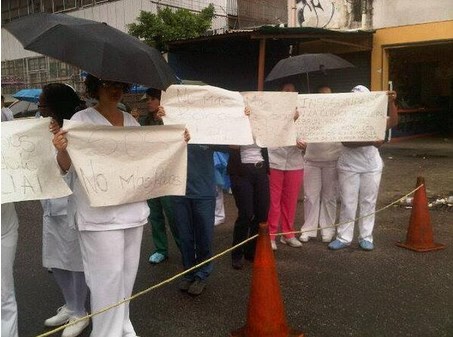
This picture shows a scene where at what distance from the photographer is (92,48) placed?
2479mm

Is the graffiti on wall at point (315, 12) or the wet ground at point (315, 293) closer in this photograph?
the wet ground at point (315, 293)

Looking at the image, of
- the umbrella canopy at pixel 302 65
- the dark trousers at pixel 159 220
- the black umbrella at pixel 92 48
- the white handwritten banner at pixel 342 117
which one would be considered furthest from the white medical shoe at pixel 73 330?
the umbrella canopy at pixel 302 65

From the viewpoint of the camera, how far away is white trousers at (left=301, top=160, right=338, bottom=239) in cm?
561

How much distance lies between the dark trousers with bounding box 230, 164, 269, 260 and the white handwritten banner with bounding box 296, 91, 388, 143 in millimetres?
635

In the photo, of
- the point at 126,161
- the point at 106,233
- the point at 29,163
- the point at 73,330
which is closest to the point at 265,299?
the point at 106,233

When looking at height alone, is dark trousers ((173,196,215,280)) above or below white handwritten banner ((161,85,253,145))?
below

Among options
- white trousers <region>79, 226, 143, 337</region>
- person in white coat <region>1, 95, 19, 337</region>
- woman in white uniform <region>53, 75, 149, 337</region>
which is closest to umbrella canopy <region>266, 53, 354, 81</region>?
woman in white uniform <region>53, 75, 149, 337</region>

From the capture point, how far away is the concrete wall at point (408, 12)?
13.4 meters

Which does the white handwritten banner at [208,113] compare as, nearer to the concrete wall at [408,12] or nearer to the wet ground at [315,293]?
the wet ground at [315,293]

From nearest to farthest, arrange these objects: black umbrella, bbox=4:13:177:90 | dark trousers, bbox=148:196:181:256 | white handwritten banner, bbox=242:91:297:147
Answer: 1. black umbrella, bbox=4:13:177:90
2. white handwritten banner, bbox=242:91:297:147
3. dark trousers, bbox=148:196:181:256

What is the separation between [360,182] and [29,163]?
3723 mm

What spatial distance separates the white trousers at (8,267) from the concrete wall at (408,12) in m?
13.7

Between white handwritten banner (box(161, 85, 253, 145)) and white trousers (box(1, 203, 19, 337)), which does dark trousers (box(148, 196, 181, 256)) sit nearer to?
white handwritten banner (box(161, 85, 253, 145))

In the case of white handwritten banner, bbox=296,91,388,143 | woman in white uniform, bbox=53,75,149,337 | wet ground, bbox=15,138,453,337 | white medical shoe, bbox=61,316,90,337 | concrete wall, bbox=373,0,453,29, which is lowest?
wet ground, bbox=15,138,453,337
